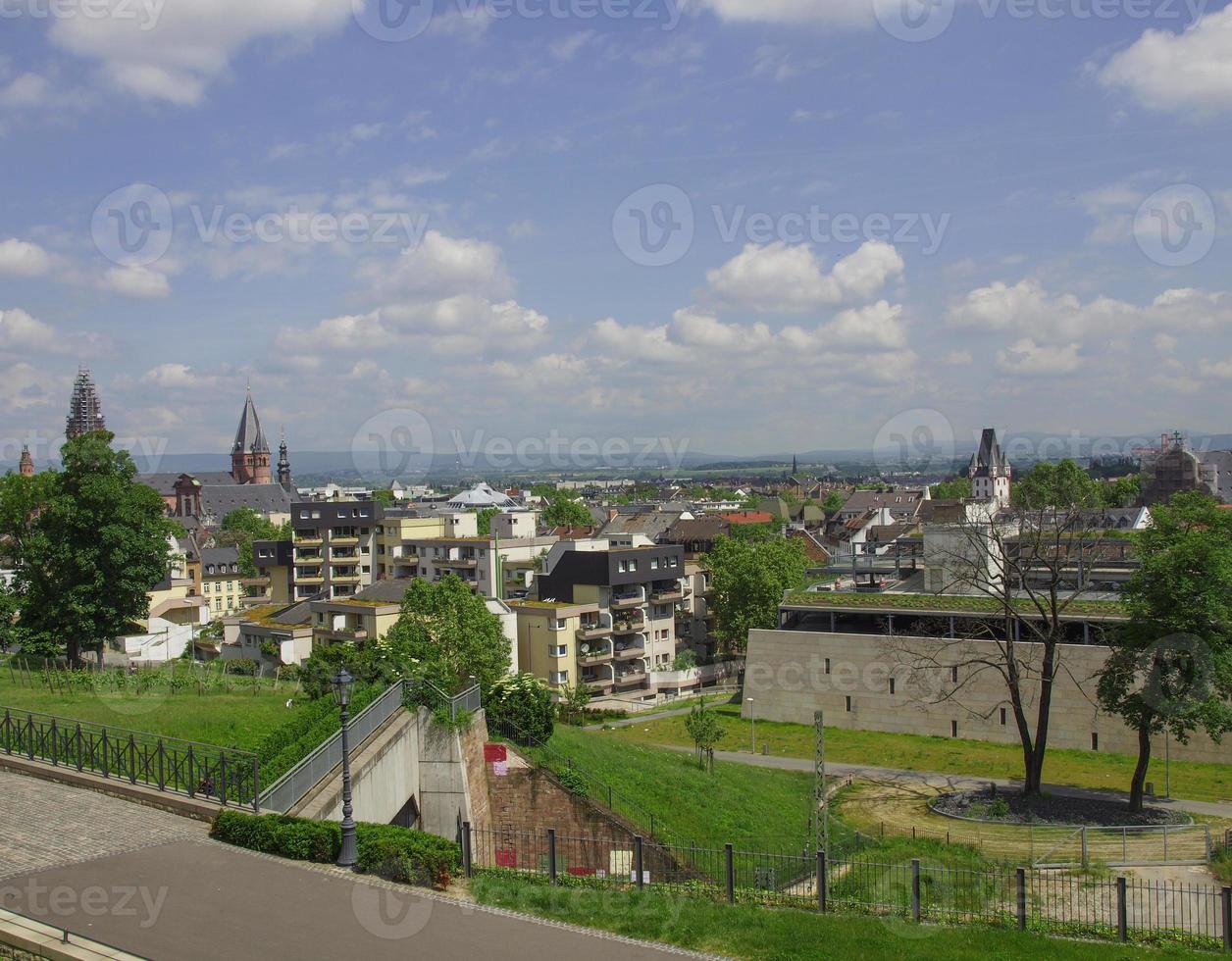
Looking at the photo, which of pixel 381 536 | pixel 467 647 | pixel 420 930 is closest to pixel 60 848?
pixel 420 930

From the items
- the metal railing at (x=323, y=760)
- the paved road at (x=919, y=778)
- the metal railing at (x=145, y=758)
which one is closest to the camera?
the metal railing at (x=323, y=760)

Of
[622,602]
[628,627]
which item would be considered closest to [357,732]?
[622,602]

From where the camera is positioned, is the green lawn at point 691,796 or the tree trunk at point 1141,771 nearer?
the green lawn at point 691,796

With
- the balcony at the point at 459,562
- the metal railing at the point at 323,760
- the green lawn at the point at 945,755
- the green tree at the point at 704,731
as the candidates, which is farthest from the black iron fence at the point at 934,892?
the balcony at the point at 459,562

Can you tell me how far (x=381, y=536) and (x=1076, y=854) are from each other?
55.1 metres

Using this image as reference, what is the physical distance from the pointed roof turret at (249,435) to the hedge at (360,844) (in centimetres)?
17693

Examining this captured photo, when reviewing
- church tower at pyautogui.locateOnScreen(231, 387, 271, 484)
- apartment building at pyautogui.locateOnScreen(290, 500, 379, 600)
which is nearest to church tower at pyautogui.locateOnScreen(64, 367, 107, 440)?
church tower at pyautogui.locateOnScreen(231, 387, 271, 484)

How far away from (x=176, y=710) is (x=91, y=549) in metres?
14.0

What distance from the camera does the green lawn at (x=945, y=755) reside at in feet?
114

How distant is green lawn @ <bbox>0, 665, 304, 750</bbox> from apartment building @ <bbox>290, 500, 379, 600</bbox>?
39.5m

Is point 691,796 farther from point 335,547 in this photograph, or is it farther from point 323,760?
point 335,547

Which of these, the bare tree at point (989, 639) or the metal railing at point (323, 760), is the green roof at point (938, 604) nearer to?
the bare tree at point (989, 639)

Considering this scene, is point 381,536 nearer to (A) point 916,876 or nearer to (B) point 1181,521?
(B) point 1181,521

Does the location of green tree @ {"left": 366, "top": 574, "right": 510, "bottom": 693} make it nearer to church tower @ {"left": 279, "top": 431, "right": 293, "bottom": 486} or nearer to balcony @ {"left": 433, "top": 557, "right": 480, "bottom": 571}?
balcony @ {"left": 433, "top": 557, "right": 480, "bottom": 571}
